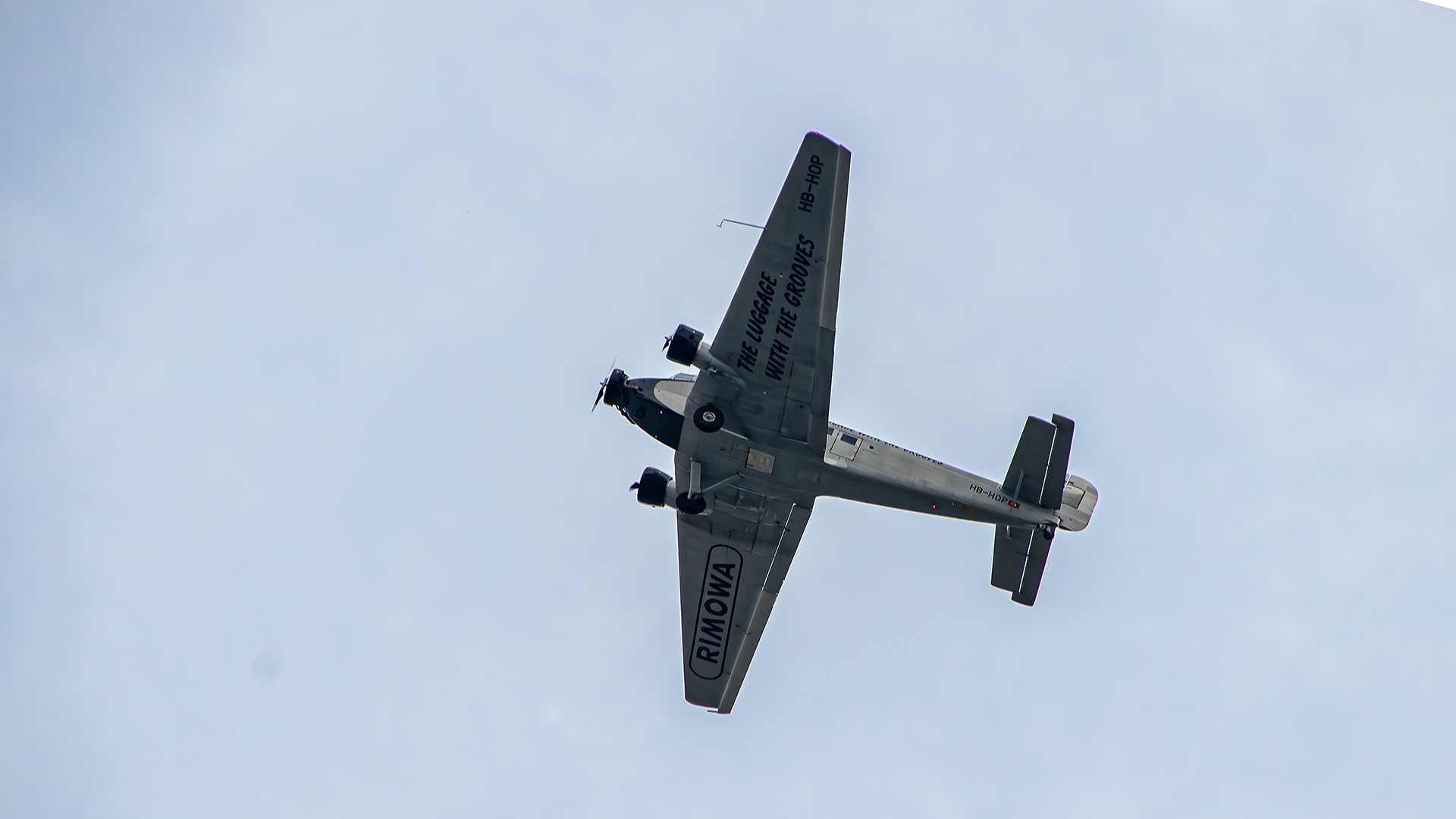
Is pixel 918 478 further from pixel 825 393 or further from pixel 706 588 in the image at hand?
pixel 706 588

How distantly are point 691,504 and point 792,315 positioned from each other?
788 centimetres

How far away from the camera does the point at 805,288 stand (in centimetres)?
3362

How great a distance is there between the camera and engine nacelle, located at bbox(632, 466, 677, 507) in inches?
1497

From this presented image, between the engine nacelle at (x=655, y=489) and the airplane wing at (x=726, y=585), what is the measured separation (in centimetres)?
182

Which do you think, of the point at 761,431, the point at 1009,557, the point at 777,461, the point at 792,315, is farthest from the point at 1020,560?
the point at 792,315

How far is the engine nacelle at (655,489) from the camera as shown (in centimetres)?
3803

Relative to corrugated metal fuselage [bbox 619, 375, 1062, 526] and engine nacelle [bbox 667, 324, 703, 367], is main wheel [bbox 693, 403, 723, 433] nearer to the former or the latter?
corrugated metal fuselage [bbox 619, 375, 1062, 526]

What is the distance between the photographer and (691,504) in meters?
37.6

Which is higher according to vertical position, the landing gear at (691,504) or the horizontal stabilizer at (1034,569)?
the horizontal stabilizer at (1034,569)

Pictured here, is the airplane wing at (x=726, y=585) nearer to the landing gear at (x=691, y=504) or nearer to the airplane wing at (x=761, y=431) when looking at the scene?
the airplane wing at (x=761, y=431)

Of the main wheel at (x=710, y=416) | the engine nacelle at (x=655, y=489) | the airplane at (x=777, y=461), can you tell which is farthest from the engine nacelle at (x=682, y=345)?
the engine nacelle at (x=655, y=489)

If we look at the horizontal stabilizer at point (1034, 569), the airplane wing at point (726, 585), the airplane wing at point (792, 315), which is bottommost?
the airplane wing at point (726, 585)

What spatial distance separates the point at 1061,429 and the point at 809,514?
924 cm

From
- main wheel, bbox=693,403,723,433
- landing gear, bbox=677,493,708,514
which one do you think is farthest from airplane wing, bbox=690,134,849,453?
landing gear, bbox=677,493,708,514
